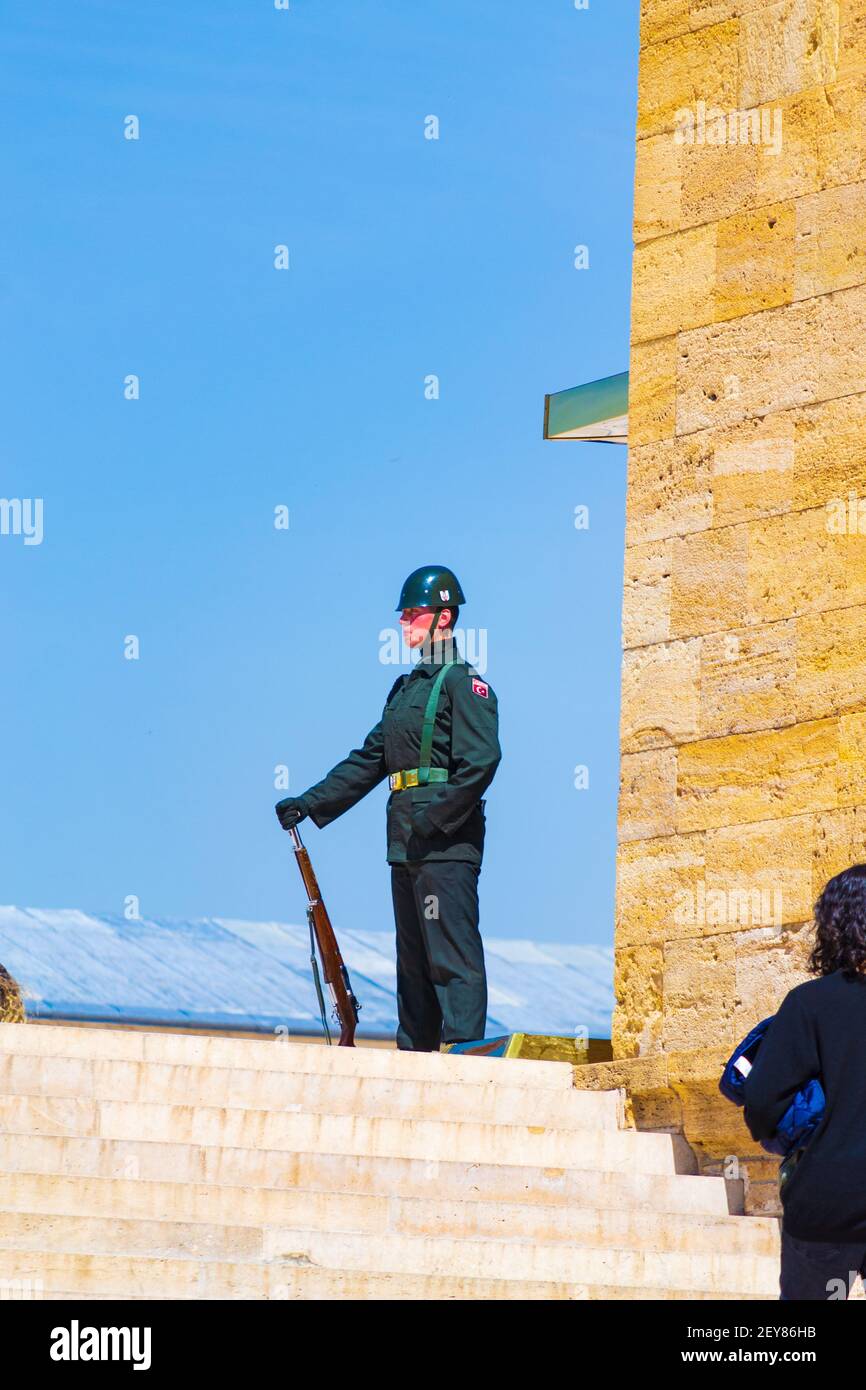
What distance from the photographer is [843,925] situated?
476 cm

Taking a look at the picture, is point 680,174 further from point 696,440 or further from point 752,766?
point 752,766

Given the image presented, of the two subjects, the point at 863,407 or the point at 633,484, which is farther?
the point at 633,484

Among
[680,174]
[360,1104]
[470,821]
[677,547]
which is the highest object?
[680,174]

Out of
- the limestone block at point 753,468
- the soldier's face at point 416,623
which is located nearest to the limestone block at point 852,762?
the limestone block at point 753,468

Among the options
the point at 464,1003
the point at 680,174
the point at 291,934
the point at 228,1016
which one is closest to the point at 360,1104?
the point at 464,1003

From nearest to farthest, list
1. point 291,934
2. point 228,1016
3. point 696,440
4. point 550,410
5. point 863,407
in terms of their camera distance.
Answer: point 863,407, point 696,440, point 550,410, point 228,1016, point 291,934

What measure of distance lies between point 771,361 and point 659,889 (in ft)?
5.99

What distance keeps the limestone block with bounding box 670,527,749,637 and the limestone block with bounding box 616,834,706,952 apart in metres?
0.73

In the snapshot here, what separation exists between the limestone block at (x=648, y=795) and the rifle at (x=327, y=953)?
1108 millimetres

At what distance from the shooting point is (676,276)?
8.97 metres

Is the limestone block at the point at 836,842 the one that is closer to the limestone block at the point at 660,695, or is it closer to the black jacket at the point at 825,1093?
the limestone block at the point at 660,695

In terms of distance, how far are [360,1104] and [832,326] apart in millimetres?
3037

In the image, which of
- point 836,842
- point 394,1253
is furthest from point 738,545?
point 394,1253

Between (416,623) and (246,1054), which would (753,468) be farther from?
(246,1054)
